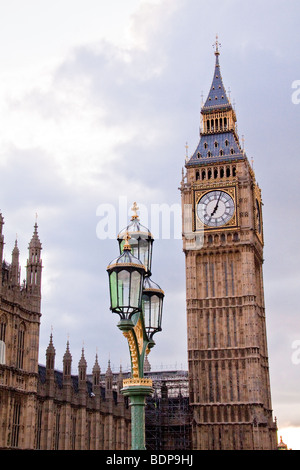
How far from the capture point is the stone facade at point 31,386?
4759 cm

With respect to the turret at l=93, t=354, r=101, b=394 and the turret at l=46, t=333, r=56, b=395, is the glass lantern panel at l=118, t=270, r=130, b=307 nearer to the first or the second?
the turret at l=46, t=333, r=56, b=395

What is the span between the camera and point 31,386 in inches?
1976

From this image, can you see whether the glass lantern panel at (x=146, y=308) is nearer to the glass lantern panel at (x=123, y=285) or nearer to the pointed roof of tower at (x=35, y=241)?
the glass lantern panel at (x=123, y=285)

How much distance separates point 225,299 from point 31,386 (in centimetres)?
3336

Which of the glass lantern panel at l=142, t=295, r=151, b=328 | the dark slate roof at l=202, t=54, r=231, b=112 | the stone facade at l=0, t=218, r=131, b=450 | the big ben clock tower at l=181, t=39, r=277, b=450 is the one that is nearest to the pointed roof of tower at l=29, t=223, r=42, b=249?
the stone facade at l=0, t=218, r=131, b=450

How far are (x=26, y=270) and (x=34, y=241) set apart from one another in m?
2.53

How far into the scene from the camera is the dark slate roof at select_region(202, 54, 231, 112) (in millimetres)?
88606

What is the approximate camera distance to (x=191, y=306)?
78.5 m

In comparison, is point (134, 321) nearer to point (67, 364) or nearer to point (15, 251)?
point (15, 251)

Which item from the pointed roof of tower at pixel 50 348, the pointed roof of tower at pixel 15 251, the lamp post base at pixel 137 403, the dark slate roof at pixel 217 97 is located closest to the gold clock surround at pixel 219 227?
the dark slate roof at pixel 217 97

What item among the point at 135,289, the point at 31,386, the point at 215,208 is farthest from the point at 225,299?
the point at 135,289

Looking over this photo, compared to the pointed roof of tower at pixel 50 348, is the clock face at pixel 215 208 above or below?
above

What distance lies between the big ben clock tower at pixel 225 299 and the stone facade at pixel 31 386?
16.4 meters
